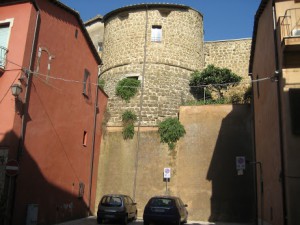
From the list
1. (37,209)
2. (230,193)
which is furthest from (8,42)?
(230,193)

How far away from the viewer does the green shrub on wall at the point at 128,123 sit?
21750 mm

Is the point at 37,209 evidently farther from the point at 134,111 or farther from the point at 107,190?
the point at 134,111

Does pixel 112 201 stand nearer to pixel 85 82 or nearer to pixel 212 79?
pixel 85 82

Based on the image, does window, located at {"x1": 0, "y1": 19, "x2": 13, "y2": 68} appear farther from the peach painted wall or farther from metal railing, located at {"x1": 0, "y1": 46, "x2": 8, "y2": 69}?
the peach painted wall

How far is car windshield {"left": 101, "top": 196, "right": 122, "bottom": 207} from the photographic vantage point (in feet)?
51.7

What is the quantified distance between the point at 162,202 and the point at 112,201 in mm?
2427

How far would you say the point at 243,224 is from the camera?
18.4 m

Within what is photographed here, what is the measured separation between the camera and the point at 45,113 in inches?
583

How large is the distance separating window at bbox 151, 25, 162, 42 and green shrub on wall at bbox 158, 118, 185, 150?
6.85m

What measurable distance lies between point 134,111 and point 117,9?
27.5 ft

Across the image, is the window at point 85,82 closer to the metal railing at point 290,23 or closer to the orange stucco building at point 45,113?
the orange stucco building at point 45,113

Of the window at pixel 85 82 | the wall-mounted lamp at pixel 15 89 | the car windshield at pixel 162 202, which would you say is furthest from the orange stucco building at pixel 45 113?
the car windshield at pixel 162 202

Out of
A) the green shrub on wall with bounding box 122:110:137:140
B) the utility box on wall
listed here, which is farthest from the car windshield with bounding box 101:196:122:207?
the green shrub on wall with bounding box 122:110:137:140

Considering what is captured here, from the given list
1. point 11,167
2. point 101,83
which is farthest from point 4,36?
point 101,83
